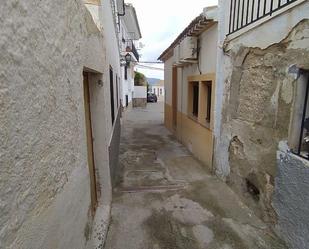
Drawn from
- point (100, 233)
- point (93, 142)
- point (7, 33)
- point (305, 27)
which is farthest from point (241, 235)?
point (7, 33)

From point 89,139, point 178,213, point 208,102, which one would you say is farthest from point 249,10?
point 178,213

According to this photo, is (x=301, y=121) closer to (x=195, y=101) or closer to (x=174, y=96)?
(x=195, y=101)

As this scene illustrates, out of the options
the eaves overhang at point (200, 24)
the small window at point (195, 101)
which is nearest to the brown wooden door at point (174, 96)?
the small window at point (195, 101)

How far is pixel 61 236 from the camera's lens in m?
1.51

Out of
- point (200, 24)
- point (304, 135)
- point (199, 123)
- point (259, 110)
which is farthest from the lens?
point (199, 123)

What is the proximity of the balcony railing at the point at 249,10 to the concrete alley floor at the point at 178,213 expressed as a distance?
3143 millimetres

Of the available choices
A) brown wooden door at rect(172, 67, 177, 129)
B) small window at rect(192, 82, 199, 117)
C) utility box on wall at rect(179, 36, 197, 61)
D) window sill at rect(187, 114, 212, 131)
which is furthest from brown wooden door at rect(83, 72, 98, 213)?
brown wooden door at rect(172, 67, 177, 129)

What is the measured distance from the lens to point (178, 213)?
382cm

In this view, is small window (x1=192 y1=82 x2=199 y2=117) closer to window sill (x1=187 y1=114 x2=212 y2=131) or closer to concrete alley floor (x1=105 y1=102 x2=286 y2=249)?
window sill (x1=187 y1=114 x2=212 y2=131)

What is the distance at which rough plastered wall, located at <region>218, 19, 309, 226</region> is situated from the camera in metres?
2.95

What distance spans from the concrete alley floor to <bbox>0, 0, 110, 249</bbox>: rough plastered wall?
4.98 feet

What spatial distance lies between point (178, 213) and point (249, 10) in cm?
367

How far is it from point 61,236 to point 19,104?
96 centimetres

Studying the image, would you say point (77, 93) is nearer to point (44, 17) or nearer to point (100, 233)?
point (44, 17)
